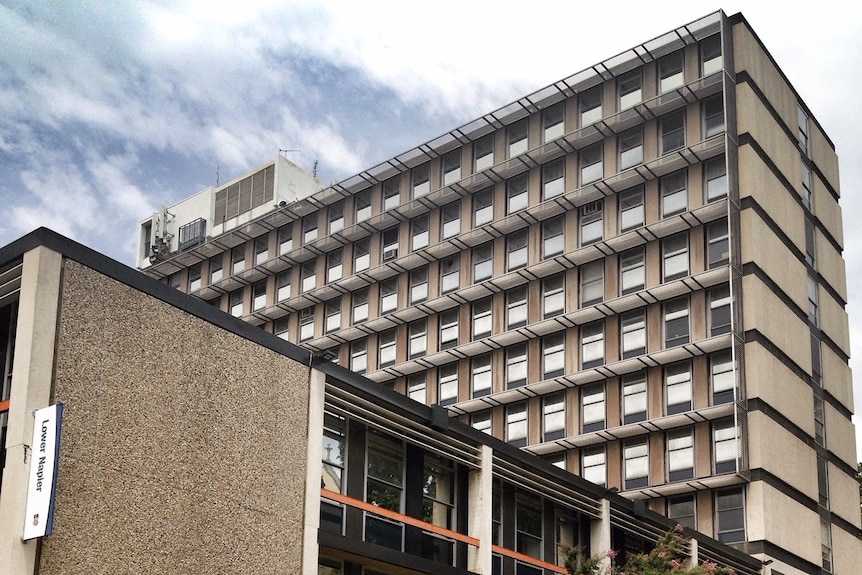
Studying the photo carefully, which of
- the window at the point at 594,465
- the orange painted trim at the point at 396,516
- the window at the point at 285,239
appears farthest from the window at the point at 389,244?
the orange painted trim at the point at 396,516

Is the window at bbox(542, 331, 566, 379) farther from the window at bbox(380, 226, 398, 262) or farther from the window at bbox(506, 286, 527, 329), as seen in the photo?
the window at bbox(380, 226, 398, 262)

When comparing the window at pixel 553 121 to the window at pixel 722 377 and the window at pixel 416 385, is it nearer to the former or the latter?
the window at pixel 416 385

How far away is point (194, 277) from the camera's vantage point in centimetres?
7469

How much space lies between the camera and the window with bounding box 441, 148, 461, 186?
63.0 metres

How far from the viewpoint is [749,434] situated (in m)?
51.1

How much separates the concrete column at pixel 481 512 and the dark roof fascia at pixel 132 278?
7.51 m

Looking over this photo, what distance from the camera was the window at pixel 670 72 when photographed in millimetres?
56094

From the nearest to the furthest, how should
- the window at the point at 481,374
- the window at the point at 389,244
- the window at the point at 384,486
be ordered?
the window at the point at 384,486, the window at the point at 481,374, the window at the point at 389,244

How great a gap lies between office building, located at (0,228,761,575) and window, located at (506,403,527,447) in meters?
26.3

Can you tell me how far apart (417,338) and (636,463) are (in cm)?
1427

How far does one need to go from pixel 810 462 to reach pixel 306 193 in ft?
111

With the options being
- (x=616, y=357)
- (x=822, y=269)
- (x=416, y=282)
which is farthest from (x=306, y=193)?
(x=822, y=269)

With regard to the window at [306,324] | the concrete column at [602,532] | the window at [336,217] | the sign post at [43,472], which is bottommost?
the sign post at [43,472]

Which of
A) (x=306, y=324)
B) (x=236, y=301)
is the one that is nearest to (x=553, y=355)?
(x=306, y=324)
